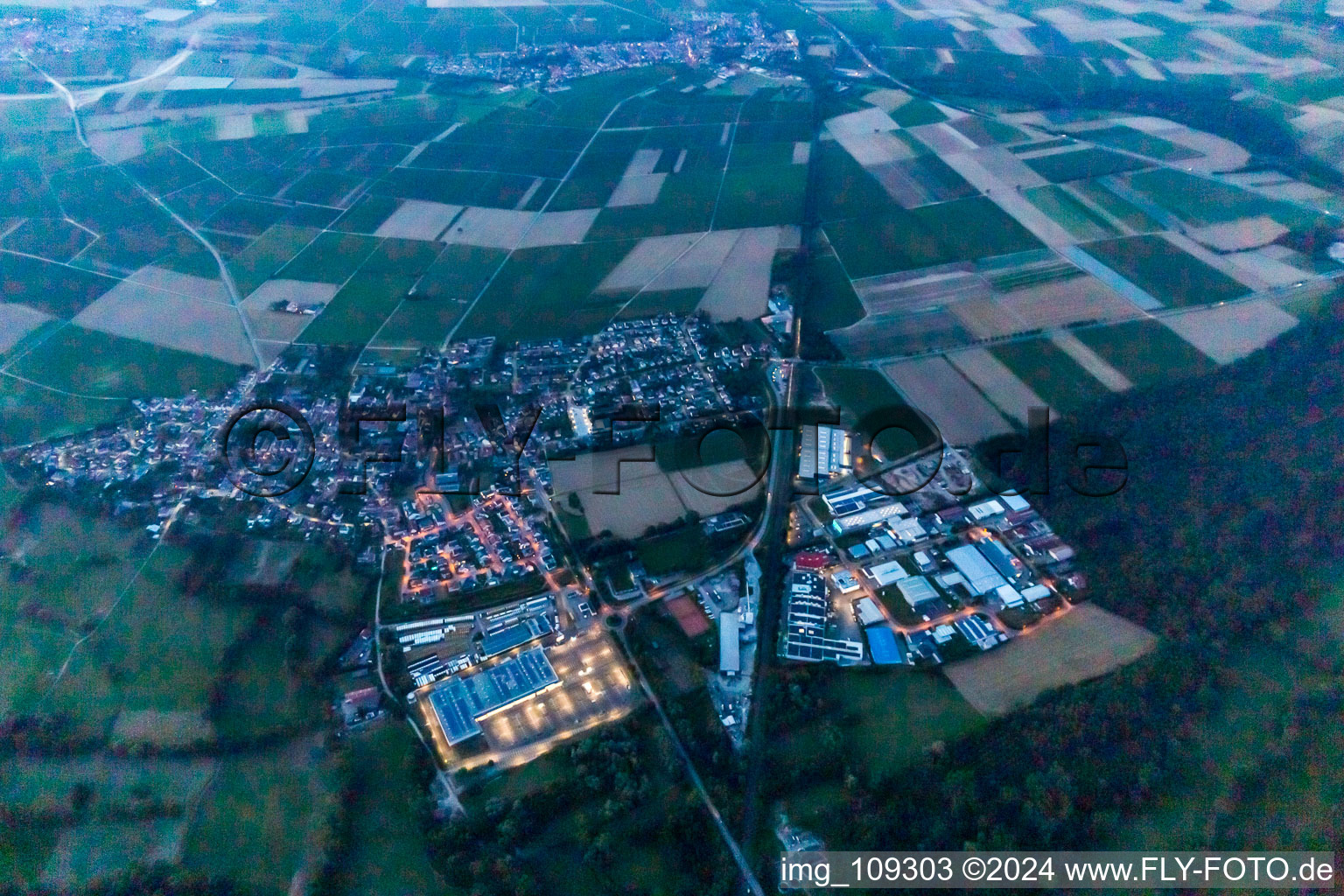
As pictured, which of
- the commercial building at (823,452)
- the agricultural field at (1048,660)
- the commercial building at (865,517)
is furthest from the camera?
the commercial building at (823,452)

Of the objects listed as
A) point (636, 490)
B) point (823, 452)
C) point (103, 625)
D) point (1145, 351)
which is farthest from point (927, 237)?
point (103, 625)

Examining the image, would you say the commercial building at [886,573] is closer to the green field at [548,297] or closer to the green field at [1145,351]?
the green field at [1145,351]

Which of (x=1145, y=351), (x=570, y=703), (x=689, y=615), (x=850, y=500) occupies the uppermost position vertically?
(x=1145, y=351)

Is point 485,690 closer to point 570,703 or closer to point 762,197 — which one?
point 570,703

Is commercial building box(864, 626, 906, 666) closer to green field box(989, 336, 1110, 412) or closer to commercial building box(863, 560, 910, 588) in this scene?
commercial building box(863, 560, 910, 588)

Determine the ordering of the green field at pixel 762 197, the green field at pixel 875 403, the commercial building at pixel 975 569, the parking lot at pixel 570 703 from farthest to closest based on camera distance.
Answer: the green field at pixel 762 197 < the green field at pixel 875 403 < the commercial building at pixel 975 569 < the parking lot at pixel 570 703

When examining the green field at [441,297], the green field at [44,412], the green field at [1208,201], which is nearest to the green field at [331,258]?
the green field at [441,297]
